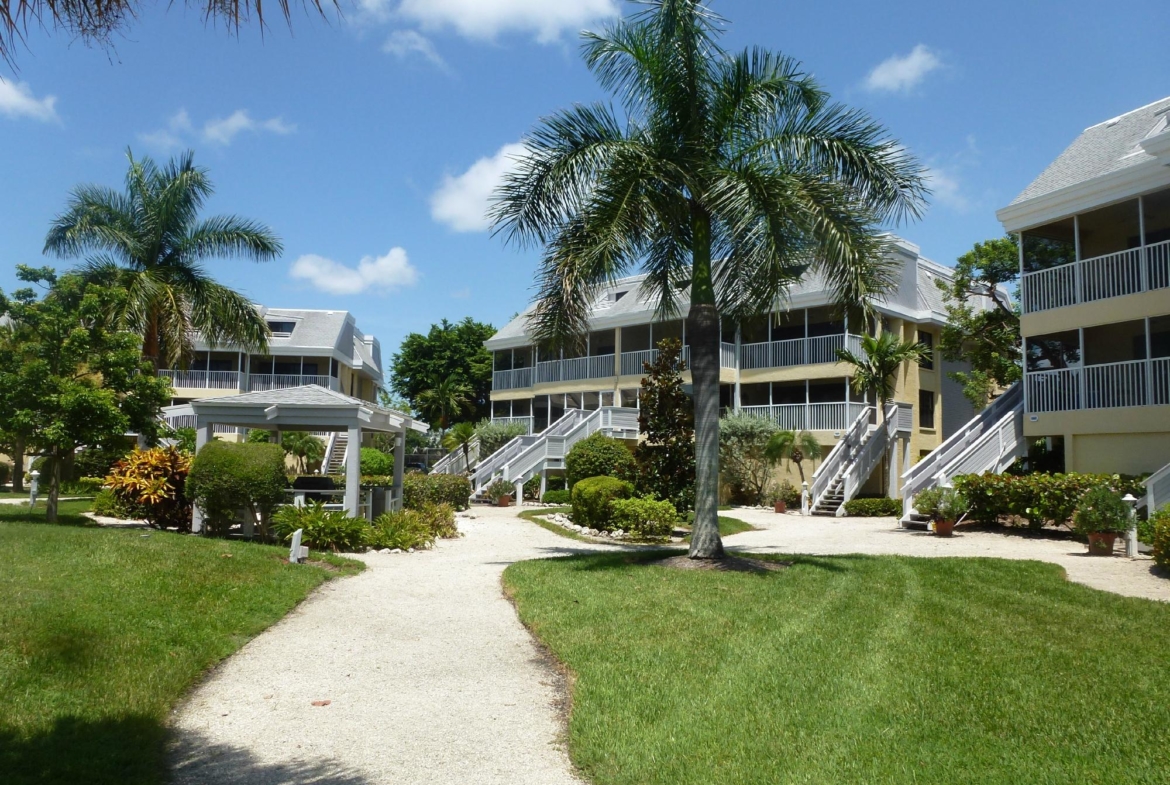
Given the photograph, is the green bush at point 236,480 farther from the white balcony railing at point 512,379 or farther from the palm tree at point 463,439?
the white balcony railing at point 512,379

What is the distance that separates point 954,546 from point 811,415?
12343 mm

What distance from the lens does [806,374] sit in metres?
29.5

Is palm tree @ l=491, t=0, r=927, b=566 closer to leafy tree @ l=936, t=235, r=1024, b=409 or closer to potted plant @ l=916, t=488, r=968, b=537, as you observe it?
potted plant @ l=916, t=488, r=968, b=537

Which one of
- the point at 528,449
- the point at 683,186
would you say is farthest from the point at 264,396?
the point at 528,449

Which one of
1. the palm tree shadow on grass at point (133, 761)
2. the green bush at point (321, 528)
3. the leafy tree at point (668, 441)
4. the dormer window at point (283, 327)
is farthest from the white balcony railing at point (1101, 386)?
the dormer window at point (283, 327)

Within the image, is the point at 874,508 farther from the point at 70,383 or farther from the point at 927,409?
the point at 70,383

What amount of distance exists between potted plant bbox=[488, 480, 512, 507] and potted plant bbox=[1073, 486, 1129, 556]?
1766 centimetres

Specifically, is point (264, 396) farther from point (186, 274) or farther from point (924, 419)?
point (924, 419)

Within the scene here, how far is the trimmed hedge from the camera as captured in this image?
17.0 meters

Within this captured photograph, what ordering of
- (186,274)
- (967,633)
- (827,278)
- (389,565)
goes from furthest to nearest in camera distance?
(186,274) < (389,565) < (827,278) < (967,633)

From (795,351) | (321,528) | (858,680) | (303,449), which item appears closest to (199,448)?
(321,528)

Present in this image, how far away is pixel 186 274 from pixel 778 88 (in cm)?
→ 1869

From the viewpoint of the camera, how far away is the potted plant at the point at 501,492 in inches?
1133

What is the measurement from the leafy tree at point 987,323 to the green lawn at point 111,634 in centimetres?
2066
